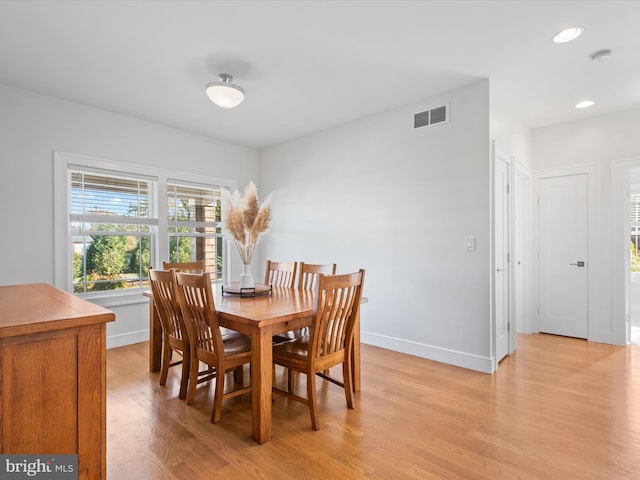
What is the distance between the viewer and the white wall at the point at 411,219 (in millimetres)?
3162

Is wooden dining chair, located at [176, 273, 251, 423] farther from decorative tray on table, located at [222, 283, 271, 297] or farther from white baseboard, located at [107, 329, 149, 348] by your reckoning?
white baseboard, located at [107, 329, 149, 348]

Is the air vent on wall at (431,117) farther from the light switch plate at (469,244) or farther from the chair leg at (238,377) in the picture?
the chair leg at (238,377)

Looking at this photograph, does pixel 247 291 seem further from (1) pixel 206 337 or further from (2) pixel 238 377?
(2) pixel 238 377

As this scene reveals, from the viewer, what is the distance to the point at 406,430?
6.96 ft

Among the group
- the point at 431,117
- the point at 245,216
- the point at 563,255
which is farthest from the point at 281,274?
the point at 563,255

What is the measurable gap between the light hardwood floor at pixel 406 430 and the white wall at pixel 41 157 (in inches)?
50.2

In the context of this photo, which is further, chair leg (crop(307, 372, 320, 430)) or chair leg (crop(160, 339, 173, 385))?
chair leg (crop(160, 339, 173, 385))

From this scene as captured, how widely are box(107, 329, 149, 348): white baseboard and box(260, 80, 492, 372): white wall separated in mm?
2126

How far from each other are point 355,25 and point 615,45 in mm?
1943

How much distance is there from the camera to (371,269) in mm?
3938

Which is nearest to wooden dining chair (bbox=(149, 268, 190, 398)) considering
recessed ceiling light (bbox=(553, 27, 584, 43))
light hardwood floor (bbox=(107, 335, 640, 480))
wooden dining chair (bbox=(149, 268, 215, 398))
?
wooden dining chair (bbox=(149, 268, 215, 398))

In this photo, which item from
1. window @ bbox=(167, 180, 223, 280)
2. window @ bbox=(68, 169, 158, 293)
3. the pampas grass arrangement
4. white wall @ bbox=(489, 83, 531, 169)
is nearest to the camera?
the pampas grass arrangement

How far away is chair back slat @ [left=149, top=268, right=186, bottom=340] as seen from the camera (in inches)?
94.0

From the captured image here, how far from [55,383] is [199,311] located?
43.0 inches
